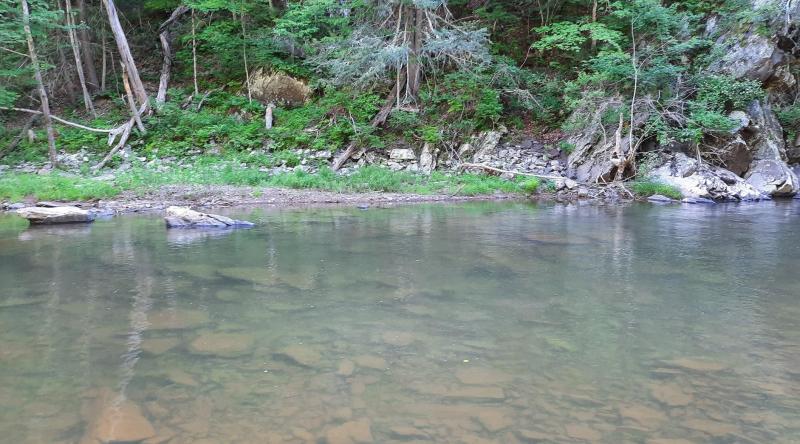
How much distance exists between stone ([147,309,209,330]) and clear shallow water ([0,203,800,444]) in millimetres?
32

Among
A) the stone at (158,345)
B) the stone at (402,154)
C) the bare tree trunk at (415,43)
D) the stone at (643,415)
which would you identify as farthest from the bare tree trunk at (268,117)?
the stone at (643,415)

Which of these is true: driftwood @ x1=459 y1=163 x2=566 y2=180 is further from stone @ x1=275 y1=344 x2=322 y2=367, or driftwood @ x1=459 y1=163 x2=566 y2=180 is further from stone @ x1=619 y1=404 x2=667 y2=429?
stone @ x1=619 y1=404 x2=667 y2=429

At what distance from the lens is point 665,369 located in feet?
13.9

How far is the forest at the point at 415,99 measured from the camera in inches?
766

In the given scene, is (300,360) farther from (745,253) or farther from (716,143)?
(716,143)

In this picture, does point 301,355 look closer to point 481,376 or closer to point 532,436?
point 481,376

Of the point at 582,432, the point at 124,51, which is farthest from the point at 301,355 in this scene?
the point at 124,51

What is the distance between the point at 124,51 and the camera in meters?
23.4

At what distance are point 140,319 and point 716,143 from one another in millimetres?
21204

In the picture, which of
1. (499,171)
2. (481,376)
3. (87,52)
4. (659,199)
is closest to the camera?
(481,376)

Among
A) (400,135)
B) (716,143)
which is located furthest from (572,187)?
(400,135)

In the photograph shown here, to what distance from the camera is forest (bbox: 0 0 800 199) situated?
1945 centimetres

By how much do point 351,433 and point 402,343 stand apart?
1.61m

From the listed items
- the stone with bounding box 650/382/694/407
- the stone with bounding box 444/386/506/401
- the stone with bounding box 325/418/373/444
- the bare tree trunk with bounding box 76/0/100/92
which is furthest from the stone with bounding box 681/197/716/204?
the bare tree trunk with bounding box 76/0/100/92
